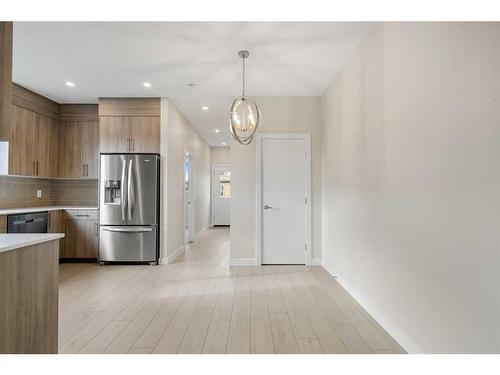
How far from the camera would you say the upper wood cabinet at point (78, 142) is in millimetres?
4754

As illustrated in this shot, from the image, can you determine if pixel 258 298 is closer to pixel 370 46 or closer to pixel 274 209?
pixel 274 209

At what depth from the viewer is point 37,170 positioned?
14.2ft

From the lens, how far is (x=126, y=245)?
4301 mm

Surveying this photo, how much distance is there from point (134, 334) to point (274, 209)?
8.67 ft

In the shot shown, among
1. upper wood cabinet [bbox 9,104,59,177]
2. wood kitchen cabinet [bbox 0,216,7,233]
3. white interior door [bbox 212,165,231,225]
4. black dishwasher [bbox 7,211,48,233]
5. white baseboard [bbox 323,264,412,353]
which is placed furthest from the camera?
white interior door [bbox 212,165,231,225]

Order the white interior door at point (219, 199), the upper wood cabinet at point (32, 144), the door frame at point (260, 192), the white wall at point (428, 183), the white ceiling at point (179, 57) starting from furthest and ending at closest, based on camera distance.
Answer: the white interior door at point (219, 199)
the door frame at point (260, 192)
the upper wood cabinet at point (32, 144)
the white ceiling at point (179, 57)
the white wall at point (428, 183)

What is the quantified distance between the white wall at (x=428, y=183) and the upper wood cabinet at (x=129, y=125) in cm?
303

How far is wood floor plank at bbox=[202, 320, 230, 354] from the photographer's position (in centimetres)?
199

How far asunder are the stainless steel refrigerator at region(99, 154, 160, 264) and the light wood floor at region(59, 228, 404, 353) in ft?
1.09

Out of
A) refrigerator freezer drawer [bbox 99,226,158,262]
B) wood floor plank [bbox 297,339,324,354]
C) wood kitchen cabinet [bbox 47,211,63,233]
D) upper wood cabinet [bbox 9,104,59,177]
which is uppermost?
upper wood cabinet [bbox 9,104,59,177]

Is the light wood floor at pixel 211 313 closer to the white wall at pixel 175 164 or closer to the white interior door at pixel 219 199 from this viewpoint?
the white wall at pixel 175 164

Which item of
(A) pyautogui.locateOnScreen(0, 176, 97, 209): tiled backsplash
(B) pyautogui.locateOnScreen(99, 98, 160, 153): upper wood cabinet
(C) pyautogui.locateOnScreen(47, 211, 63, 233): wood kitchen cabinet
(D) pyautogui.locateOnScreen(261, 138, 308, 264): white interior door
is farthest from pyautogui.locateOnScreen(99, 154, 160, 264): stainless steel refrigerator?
(D) pyautogui.locateOnScreen(261, 138, 308, 264): white interior door

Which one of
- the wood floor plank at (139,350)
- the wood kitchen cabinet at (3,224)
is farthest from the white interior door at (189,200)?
the wood floor plank at (139,350)

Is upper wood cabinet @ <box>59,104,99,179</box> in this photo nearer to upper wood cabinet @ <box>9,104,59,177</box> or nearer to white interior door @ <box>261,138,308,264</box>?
upper wood cabinet @ <box>9,104,59,177</box>
